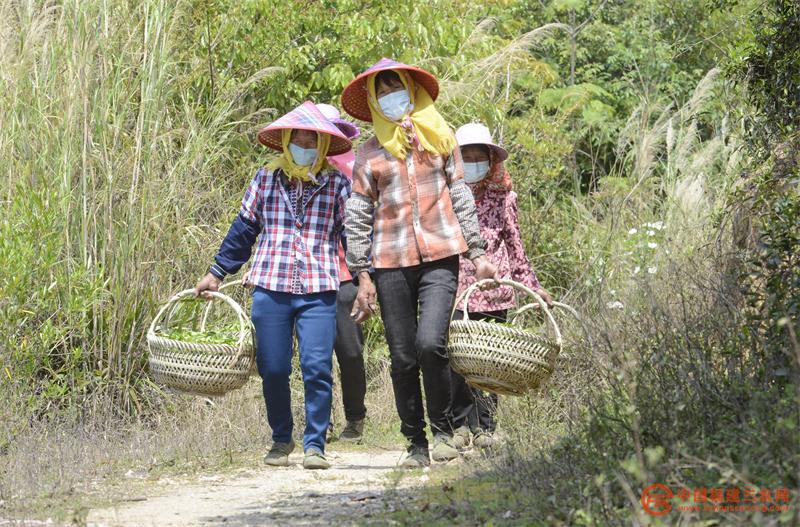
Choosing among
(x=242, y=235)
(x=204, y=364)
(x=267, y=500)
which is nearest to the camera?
(x=267, y=500)

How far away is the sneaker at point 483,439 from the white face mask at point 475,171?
1.57 metres

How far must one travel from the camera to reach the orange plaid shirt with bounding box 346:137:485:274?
6.39 metres

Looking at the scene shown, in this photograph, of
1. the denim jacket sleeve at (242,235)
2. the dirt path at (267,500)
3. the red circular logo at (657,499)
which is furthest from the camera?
the denim jacket sleeve at (242,235)

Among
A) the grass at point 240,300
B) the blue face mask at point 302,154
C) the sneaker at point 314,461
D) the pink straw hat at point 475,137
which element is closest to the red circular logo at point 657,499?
the grass at point 240,300

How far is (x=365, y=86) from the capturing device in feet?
22.1

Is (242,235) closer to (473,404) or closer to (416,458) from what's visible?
(416,458)

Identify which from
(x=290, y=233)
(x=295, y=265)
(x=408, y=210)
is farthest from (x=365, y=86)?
(x=295, y=265)

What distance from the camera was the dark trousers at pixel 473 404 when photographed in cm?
734

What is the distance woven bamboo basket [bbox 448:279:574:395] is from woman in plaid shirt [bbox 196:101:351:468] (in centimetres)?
84

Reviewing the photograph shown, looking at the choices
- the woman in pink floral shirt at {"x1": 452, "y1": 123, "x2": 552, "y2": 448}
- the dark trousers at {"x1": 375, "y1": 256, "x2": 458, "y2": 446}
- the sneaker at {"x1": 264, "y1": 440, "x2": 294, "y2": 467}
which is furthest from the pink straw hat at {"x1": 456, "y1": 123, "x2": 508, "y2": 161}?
the sneaker at {"x1": 264, "y1": 440, "x2": 294, "y2": 467}

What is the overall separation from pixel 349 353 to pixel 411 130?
6.27 feet

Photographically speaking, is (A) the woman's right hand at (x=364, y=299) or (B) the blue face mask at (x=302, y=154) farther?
(B) the blue face mask at (x=302, y=154)

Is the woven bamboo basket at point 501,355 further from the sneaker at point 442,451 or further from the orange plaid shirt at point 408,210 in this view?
the sneaker at point 442,451

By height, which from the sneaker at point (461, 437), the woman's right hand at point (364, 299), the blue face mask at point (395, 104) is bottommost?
the sneaker at point (461, 437)
